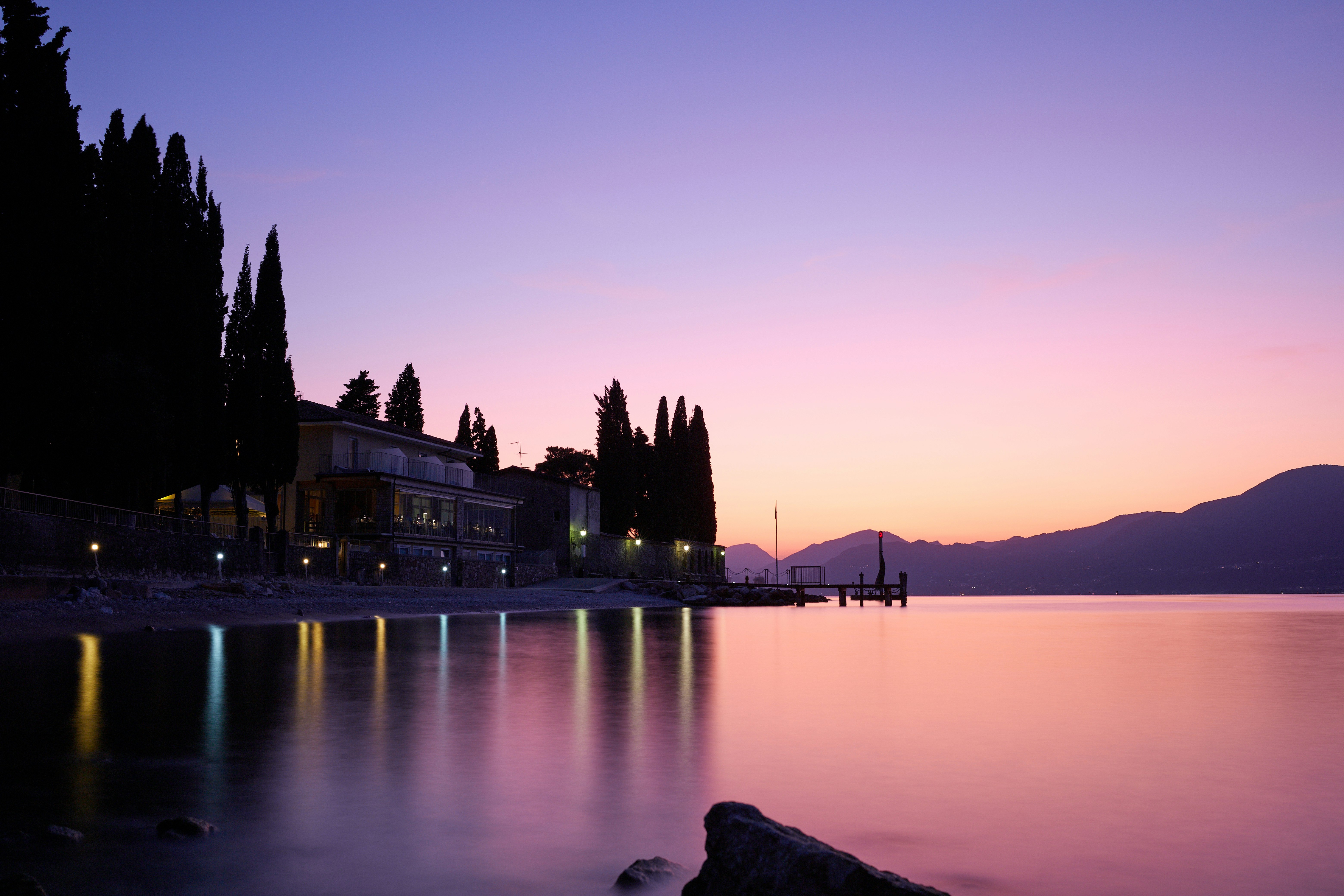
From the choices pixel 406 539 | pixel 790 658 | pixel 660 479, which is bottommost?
pixel 790 658

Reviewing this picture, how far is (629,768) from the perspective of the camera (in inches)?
358

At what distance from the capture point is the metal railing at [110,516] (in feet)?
84.6

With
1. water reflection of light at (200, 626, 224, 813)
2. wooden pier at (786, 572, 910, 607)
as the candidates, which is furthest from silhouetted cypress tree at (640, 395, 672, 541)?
water reflection of light at (200, 626, 224, 813)

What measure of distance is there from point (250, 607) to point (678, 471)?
57.4 m

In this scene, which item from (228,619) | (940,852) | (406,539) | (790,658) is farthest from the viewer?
(406,539)

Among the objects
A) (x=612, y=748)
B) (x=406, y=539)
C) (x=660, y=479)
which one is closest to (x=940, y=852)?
(x=612, y=748)

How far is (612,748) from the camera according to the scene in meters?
10.2

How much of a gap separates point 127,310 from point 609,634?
784 inches

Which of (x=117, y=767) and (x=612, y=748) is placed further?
(x=612, y=748)

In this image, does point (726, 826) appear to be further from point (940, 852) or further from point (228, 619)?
point (228, 619)

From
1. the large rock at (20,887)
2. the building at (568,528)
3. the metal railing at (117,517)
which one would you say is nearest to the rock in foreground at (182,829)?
the large rock at (20,887)

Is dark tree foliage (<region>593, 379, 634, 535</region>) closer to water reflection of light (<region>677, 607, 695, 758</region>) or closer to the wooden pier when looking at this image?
the wooden pier

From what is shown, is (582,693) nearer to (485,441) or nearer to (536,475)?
(536,475)

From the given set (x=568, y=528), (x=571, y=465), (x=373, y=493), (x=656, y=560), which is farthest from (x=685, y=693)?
(x=571, y=465)
